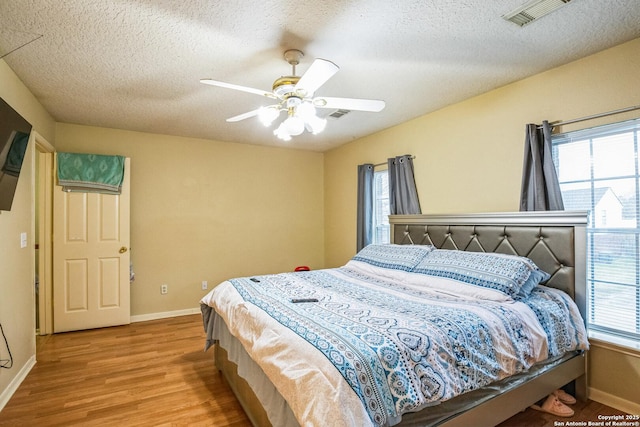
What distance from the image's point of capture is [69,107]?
133 inches

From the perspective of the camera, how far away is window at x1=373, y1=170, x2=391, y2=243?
4395 millimetres

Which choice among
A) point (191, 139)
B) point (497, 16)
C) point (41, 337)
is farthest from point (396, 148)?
point (41, 337)

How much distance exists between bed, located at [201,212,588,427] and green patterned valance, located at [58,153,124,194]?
233 centimetres

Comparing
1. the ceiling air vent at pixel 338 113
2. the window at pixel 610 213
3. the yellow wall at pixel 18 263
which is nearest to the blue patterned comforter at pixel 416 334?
Answer: the window at pixel 610 213

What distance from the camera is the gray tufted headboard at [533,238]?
2.35 m

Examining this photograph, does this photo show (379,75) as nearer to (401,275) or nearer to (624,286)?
(401,275)

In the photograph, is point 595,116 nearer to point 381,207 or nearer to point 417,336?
point 417,336

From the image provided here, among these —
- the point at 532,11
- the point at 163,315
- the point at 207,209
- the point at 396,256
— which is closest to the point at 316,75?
the point at 532,11

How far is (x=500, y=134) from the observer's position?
9.75 feet

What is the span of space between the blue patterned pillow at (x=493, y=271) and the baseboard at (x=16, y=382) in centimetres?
328

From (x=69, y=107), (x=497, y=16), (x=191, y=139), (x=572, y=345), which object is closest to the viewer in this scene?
(x=497, y=16)

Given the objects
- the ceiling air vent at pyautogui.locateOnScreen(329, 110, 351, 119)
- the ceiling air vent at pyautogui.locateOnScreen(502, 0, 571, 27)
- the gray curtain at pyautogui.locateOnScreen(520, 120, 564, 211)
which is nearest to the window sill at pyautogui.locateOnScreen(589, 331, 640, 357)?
the gray curtain at pyautogui.locateOnScreen(520, 120, 564, 211)

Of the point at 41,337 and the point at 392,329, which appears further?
the point at 41,337

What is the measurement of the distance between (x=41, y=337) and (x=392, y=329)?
13.6 ft
